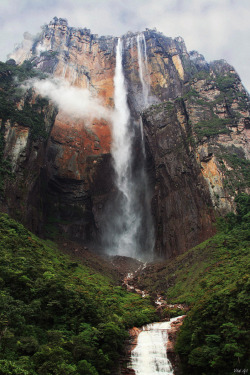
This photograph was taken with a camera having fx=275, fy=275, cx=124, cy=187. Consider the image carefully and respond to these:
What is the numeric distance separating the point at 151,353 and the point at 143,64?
241 ft

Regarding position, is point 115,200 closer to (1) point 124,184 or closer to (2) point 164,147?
(1) point 124,184

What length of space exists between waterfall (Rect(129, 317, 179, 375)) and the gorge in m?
1.44

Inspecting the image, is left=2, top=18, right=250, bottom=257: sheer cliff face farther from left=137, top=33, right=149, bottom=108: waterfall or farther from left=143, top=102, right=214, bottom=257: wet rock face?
left=137, top=33, right=149, bottom=108: waterfall

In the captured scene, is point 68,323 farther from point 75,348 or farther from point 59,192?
point 59,192

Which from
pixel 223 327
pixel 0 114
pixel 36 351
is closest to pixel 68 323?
pixel 36 351

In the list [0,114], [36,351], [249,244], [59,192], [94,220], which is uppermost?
[0,114]

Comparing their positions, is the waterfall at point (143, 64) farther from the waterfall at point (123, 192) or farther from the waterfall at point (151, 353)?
the waterfall at point (151, 353)

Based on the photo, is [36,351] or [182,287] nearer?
[36,351]

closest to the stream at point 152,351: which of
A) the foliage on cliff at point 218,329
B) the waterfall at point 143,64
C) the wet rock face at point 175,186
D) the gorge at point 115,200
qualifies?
the gorge at point 115,200

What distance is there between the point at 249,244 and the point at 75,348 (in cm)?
2102

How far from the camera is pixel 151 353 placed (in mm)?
16484

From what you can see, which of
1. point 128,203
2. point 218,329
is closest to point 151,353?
point 218,329

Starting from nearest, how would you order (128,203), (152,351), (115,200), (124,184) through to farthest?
1. (152,351)
2. (115,200)
3. (128,203)
4. (124,184)

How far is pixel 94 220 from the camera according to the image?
50.7m
